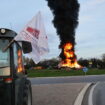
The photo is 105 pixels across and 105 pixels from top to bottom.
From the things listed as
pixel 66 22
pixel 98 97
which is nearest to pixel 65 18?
pixel 66 22

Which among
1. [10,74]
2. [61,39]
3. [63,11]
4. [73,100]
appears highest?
[63,11]

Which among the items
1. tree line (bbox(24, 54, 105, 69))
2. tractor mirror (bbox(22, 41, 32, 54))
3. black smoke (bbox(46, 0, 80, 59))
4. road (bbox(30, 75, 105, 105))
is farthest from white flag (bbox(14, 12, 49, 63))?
tree line (bbox(24, 54, 105, 69))

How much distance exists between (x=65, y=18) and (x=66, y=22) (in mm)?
1117

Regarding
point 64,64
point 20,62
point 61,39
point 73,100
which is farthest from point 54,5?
point 20,62

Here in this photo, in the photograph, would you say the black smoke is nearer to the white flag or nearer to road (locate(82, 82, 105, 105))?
road (locate(82, 82, 105, 105))

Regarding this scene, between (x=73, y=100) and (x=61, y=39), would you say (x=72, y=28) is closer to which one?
(x=61, y=39)

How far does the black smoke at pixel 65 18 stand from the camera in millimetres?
83625

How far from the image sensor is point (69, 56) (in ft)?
280

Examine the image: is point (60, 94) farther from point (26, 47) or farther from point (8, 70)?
point (8, 70)

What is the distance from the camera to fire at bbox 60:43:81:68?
84.0 m

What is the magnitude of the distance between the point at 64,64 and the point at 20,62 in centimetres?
7821

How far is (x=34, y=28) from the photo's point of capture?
9.54 m

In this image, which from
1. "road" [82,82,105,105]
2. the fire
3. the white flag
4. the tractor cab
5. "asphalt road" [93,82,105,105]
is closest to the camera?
the tractor cab

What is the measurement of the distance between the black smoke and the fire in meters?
0.95
